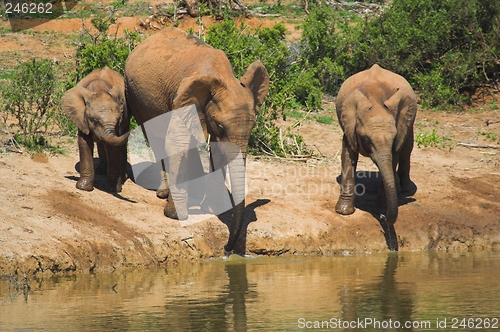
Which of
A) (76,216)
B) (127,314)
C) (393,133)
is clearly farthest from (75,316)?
(393,133)

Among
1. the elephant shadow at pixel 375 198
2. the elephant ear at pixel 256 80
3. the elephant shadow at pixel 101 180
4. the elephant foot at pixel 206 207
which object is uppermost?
the elephant ear at pixel 256 80

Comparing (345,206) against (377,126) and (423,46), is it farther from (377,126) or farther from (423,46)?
(423,46)

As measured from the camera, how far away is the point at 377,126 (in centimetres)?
1048

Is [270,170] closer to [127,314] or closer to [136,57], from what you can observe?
[136,57]

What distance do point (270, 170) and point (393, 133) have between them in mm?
2941

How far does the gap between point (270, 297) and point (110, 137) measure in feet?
11.4

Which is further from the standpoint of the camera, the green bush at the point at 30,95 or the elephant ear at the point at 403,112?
the green bush at the point at 30,95

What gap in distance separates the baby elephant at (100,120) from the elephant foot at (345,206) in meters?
2.90

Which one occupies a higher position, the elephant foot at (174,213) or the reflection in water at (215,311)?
the reflection in water at (215,311)

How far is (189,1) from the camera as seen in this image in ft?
81.1

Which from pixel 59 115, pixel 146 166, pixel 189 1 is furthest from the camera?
pixel 189 1

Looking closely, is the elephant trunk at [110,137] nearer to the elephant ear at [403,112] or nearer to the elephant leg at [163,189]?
the elephant leg at [163,189]

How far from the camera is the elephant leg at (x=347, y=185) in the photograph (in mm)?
11297

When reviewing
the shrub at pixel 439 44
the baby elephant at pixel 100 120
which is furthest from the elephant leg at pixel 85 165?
the shrub at pixel 439 44
